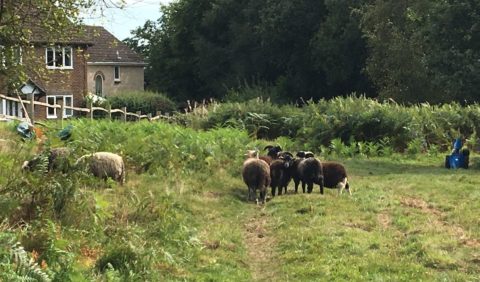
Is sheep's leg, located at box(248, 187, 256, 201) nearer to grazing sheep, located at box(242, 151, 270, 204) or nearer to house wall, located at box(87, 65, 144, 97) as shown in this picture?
grazing sheep, located at box(242, 151, 270, 204)

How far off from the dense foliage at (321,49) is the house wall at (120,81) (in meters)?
2.73

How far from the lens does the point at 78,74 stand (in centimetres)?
5356

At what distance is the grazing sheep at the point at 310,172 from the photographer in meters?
15.5

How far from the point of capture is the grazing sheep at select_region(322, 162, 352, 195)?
619 inches

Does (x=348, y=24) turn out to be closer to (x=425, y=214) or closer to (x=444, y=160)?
(x=444, y=160)

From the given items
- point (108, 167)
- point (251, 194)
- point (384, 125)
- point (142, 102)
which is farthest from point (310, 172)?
point (142, 102)

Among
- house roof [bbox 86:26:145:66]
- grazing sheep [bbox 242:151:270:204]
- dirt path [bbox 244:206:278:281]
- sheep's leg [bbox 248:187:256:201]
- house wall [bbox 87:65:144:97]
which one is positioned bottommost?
dirt path [bbox 244:206:278:281]

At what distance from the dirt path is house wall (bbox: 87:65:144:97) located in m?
53.4

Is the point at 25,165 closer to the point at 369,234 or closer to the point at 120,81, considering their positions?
the point at 369,234

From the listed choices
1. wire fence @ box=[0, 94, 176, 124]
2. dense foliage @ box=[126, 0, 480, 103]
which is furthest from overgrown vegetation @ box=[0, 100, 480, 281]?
dense foliage @ box=[126, 0, 480, 103]

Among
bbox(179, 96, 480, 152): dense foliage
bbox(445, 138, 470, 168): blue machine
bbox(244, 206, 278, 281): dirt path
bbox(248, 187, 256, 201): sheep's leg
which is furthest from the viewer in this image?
bbox(179, 96, 480, 152): dense foliage

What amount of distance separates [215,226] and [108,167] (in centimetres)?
291

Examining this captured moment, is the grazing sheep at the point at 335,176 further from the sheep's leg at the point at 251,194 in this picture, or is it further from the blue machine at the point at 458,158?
the blue machine at the point at 458,158

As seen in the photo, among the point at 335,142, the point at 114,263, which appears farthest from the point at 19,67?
the point at 335,142
